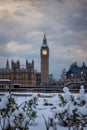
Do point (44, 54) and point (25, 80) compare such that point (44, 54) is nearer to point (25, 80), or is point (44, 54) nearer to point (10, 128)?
point (25, 80)

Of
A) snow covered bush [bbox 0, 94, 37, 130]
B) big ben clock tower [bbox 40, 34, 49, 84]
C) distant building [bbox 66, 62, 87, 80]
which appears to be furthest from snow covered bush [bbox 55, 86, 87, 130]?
big ben clock tower [bbox 40, 34, 49, 84]

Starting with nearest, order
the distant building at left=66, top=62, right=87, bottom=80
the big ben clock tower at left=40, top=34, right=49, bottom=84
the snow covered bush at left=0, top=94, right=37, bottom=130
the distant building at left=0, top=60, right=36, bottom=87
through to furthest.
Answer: the snow covered bush at left=0, top=94, right=37, bottom=130 < the distant building at left=66, top=62, right=87, bottom=80 < the distant building at left=0, top=60, right=36, bottom=87 < the big ben clock tower at left=40, top=34, right=49, bottom=84

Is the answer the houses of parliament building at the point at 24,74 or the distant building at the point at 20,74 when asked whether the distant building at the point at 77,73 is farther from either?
the distant building at the point at 20,74

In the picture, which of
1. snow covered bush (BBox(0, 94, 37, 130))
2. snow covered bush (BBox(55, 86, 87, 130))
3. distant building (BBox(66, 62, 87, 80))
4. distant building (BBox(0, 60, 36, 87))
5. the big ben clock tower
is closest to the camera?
snow covered bush (BBox(0, 94, 37, 130))

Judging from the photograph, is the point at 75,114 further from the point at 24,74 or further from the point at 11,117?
the point at 24,74

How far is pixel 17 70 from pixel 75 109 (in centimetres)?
12804

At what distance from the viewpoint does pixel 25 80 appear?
135m

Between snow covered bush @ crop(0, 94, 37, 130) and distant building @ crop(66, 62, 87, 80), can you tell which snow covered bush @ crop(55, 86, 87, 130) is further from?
distant building @ crop(66, 62, 87, 80)

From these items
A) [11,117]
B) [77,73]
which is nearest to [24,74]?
[77,73]

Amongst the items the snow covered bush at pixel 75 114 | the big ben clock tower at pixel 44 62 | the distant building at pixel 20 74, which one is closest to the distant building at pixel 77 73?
the big ben clock tower at pixel 44 62

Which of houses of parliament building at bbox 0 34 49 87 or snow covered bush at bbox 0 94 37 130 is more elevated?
houses of parliament building at bbox 0 34 49 87

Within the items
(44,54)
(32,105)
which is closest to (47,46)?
(44,54)

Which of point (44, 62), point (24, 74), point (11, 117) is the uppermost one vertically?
point (44, 62)

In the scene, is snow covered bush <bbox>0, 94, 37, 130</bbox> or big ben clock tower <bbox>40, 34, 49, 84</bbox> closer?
snow covered bush <bbox>0, 94, 37, 130</bbox>
